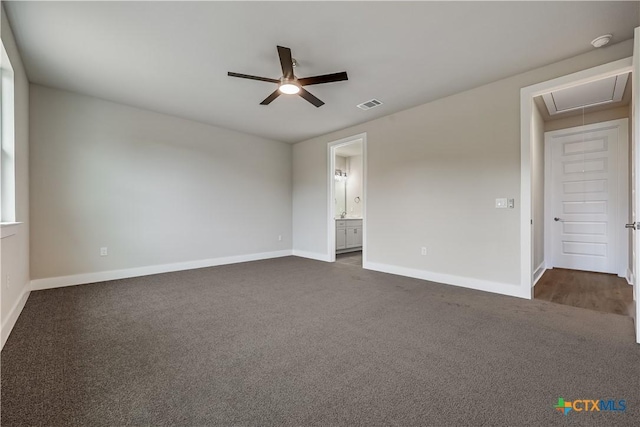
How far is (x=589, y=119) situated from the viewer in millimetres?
4430

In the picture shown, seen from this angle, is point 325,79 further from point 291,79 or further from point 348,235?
point 348,235

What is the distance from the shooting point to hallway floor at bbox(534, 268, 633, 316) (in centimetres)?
299

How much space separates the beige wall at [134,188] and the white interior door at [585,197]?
18.2 feet

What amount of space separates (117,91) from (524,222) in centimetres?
553

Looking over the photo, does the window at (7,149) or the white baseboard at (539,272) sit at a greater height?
the window at (7,149)

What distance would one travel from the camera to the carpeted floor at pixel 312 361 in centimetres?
139

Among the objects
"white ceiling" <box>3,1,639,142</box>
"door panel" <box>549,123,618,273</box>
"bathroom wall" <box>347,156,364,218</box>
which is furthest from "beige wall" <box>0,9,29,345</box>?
"door panel" <box>549,123,618,273</box>

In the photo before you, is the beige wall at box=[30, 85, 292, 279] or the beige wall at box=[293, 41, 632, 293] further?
the beige wall at box=[30, 85, 292, 279]

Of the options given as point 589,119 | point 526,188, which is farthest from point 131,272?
point 589,119

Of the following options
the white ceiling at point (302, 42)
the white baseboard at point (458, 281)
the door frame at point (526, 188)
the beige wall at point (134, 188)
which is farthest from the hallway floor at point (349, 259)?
the white ceiling at point (302, 42)

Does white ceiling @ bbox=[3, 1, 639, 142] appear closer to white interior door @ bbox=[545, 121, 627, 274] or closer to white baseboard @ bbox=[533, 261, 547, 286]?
white interior door @ bbox=[545, 121, 627, 274]

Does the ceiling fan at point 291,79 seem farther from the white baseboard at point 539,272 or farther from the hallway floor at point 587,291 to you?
the white baseboard at point 539,272

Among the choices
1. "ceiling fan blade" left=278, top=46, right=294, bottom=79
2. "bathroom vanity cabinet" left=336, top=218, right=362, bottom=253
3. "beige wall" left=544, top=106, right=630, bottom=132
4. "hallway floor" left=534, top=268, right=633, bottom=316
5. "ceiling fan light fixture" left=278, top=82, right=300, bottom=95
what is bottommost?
"hallway floor" left=534, top=268, right=633, bottom=316

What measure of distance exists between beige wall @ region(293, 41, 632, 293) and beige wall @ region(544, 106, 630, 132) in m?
2.22
